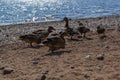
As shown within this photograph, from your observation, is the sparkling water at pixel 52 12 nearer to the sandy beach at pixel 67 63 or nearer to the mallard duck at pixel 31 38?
the mallard duck at pixel 31 38

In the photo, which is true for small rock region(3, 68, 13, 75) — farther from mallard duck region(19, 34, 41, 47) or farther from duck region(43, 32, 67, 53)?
mallard duck region(19, 34, 41, 47)

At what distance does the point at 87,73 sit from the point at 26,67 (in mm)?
2712

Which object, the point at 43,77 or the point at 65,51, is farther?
the point at 65,51

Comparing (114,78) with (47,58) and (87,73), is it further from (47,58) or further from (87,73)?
(47,58)

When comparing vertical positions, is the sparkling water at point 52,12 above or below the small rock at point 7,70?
below

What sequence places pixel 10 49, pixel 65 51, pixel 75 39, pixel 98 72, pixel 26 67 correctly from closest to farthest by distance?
pixel 98 72
pixel 26 67
pixel 65 51
pixel 10 49
pixel 75 39

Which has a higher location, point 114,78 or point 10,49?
point 114,78

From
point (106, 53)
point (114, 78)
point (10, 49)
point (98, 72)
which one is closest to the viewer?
point (114, 78)

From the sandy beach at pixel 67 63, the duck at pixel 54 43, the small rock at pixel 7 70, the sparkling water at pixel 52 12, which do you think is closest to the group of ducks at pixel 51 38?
the duck at pixel 54 43

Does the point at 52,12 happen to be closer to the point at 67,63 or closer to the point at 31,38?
the point at 31,38

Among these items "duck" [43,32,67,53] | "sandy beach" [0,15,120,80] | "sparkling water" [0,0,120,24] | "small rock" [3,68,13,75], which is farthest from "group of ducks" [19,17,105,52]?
"sparkling water" [0,0,120,24]

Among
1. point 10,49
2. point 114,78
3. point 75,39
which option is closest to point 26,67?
point 114,78

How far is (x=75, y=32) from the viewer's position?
20.9 metres

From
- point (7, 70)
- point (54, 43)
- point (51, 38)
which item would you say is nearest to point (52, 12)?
point (54, 43)
